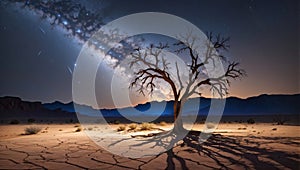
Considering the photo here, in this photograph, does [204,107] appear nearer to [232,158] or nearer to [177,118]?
[177,118]

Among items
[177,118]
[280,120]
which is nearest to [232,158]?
[177,118]

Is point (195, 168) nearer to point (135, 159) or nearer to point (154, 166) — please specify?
point (154, 166)

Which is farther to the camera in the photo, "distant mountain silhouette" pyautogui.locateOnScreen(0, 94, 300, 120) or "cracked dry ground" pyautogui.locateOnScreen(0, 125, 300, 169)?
"distant mountain silhouette" pyautogui.locateOnScreen(0, 94, 300, 120)

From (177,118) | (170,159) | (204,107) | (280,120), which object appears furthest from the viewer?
(204,107)

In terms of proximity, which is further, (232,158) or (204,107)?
(204,107)

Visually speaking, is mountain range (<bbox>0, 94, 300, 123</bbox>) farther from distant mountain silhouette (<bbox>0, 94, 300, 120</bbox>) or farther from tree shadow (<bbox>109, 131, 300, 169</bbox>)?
tree shadow (<bbox>109, 131, 300, 169</bbox>)

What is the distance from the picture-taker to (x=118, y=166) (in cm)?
603

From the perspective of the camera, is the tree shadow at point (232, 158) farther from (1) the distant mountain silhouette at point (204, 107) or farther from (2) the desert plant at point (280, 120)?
(1) the distant mountain silhouette at point (204, 107)

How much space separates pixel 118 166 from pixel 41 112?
6897 centimetres

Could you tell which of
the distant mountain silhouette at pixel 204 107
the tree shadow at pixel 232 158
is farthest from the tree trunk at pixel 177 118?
the distant mountain silhouette at pixel 204 107

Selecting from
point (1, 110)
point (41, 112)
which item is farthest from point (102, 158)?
point (41, 112)

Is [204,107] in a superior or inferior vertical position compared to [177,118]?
superior

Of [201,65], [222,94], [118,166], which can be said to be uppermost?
[201,65]

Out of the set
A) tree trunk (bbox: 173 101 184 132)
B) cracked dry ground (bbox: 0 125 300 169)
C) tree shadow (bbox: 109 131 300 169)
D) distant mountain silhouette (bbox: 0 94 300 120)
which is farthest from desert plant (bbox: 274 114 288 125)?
distant mountain silhouette (bbox: 0 94 300 120)
